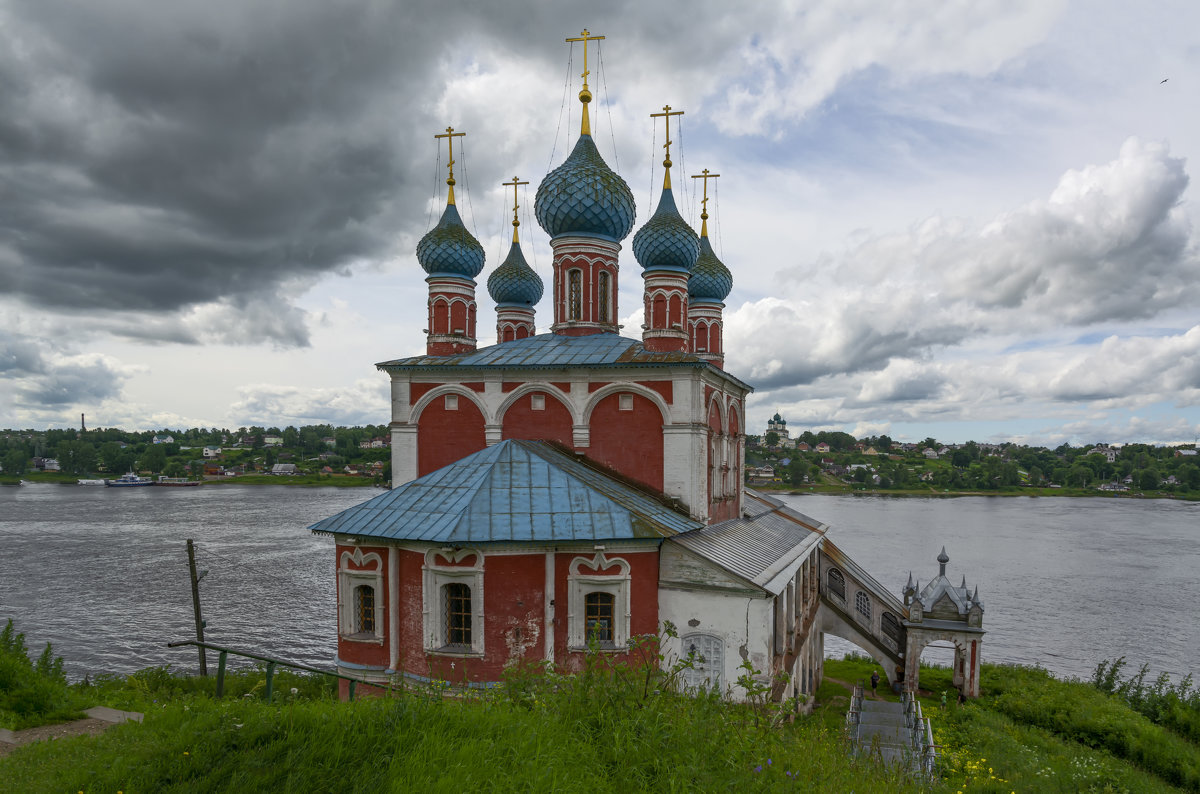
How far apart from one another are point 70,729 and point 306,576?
118ft

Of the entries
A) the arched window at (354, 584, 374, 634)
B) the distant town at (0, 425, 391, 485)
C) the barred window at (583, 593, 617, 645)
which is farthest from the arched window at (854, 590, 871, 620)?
the distant town at (0, 425, 391, 485)

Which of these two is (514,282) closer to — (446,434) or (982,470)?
(446,434)

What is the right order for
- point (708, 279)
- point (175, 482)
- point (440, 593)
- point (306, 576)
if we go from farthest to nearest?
point (175, 482) → point (306, 576) → point (708, 279) → point (440, 593)

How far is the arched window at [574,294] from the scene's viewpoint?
64.7ft

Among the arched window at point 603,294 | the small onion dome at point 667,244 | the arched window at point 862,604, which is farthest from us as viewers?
the arched window at point 862,604

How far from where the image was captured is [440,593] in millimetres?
13336

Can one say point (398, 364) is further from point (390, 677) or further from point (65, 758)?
point (65, 758)

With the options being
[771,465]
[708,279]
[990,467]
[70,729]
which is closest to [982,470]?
[990,467]

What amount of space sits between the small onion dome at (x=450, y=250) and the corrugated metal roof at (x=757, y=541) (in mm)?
9266

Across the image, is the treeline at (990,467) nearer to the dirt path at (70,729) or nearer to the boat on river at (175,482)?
the boat on river at (175,482)

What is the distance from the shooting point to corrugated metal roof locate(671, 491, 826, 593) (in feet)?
47.3

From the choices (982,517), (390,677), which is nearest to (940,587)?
(390,677)

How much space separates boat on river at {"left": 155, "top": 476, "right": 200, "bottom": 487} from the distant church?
101 meters

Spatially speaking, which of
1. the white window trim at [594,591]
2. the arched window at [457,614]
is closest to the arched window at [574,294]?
the white window trim at [594,591]
